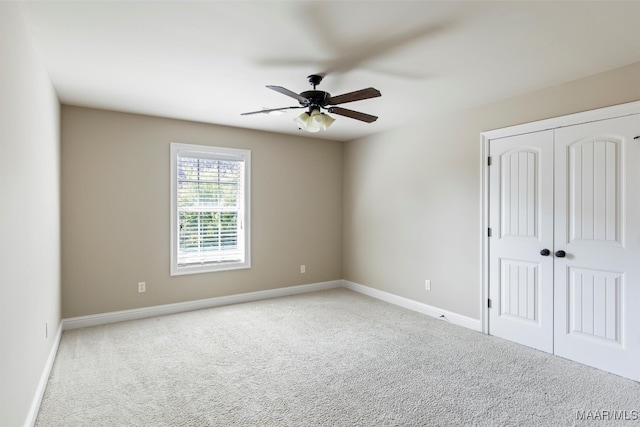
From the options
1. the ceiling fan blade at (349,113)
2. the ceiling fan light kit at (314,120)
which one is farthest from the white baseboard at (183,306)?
the ceiling fan blade at (349,113)

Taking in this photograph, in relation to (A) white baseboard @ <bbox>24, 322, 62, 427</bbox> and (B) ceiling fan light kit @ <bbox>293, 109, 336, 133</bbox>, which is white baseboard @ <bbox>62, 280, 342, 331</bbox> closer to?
(A) white baseboard @ <bbox>24, 322, 62, 427</bbox>

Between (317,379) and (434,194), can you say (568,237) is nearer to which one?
(434,194)

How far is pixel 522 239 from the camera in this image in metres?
3.51

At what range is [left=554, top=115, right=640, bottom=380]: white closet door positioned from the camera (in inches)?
110

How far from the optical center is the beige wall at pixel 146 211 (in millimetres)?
3965

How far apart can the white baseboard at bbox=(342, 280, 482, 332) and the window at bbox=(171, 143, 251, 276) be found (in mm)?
1837

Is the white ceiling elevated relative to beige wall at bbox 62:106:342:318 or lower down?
elevated

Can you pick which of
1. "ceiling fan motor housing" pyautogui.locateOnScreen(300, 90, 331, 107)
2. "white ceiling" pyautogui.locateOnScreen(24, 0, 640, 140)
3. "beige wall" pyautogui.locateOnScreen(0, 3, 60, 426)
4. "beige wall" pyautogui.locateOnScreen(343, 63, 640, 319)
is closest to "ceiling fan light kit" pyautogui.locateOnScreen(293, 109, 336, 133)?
"ceiling fan motor housing" pyautogui.locateOnScreen(300, 90, 331, 107)

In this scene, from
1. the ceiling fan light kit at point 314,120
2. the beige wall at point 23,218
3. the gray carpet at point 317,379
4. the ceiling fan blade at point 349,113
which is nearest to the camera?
the beige wall at point 23,218

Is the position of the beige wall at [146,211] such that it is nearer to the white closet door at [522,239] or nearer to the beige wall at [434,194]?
the beige wall at [434,194]

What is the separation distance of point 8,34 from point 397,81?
274 centimetres

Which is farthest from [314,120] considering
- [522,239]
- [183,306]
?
[183,306]

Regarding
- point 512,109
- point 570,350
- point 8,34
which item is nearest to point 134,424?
point 8,34

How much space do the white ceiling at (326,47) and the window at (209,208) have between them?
111cm
